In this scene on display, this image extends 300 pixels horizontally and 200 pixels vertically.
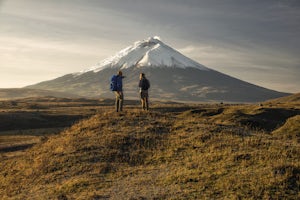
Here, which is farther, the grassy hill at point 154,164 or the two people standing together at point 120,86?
the two people standing together at point 120,86

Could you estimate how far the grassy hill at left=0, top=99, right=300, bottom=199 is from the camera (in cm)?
1747

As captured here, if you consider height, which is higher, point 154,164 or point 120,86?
point 120,86

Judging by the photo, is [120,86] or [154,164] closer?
[154,164]

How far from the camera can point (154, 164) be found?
22.3 m

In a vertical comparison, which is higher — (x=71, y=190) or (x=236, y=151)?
(x=236, y=151)

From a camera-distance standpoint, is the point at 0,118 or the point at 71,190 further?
the point at 0,118

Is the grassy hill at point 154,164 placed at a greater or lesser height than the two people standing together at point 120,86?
lesser

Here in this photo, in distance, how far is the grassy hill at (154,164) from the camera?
1747 cm

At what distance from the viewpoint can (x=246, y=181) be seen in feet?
57.5

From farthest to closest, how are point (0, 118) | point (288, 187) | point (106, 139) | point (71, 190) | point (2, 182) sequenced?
1. point (0, 118)
2. point (106, 139)
3. point (2, 182)
4. point (71, 190)
5. point (288, 187)

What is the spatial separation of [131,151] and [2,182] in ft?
25.2

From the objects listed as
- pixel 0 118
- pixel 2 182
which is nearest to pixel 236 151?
pixel 2 182

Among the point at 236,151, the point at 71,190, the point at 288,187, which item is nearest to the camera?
the point at 288,187

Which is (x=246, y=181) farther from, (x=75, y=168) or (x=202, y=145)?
(x=75, y=168)
